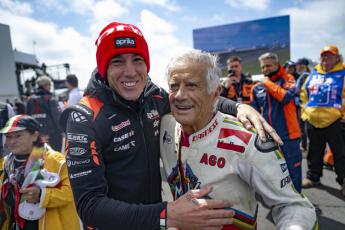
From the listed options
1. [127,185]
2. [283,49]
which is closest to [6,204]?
[127,185]

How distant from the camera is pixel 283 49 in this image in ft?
69.5

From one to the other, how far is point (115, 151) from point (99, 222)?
1.16 feet

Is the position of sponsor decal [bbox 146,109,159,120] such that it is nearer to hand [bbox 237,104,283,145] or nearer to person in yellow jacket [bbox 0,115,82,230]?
hand [bbox 237,104,283,145]

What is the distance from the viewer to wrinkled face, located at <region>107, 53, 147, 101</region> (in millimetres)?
1454

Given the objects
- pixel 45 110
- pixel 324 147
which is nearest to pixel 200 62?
pixel 324 147

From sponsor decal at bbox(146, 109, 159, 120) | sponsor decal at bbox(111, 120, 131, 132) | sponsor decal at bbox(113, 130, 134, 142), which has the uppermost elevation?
sponsor decal at bbox(146, 109, 159, 120)

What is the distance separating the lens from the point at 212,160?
4.40 ft

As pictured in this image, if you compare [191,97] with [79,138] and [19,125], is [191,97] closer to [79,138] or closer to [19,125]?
[79,138]

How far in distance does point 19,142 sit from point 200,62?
1791 mm

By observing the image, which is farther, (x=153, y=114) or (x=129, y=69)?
(x=153, y=114)

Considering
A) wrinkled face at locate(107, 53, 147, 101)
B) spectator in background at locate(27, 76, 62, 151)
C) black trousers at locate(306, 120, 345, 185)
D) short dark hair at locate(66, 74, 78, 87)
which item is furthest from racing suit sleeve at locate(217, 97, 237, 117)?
short dark hair at locate(66, 74, 78, 87)

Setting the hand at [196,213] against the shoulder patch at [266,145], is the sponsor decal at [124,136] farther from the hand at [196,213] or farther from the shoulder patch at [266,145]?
the shoulder patch at [266,145]

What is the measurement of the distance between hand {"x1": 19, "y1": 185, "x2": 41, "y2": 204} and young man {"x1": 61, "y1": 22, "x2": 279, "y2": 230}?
85 centimetres

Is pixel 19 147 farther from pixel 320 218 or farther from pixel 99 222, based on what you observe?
pixel 320 218
